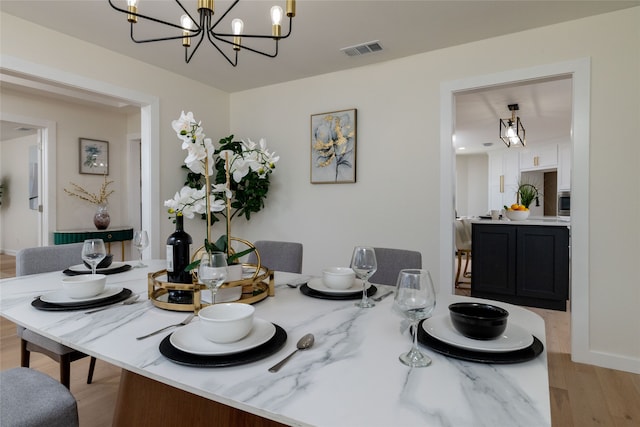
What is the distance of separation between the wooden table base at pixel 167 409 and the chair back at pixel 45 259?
1.15 metres

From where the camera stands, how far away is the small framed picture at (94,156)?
4.99 meters

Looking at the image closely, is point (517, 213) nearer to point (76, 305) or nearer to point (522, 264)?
point (522, 264)

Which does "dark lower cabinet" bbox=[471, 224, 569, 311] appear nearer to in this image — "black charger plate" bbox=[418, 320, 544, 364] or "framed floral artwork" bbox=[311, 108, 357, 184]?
"framed floral artwork" bbox=[311, 108, 357, 184]

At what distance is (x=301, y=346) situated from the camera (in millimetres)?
904

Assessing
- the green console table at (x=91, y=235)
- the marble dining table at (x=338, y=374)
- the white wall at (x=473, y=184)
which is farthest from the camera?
the white wall at (x=473, y=184)

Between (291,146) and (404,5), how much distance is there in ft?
5.88

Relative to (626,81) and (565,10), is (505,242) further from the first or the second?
(565,10)

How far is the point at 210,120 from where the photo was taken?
12.9 feet

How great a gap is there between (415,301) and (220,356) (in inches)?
18.3

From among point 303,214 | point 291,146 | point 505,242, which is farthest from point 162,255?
point 505,242

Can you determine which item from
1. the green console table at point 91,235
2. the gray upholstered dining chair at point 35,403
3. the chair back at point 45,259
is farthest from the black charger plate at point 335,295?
the green console table at point 91,235

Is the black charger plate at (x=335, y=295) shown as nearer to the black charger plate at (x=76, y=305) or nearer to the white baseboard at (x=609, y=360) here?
the black charger plate at (x=76, y=305)

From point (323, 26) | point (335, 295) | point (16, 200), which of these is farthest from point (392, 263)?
point (16, 200)

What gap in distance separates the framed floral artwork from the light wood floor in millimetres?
2156
